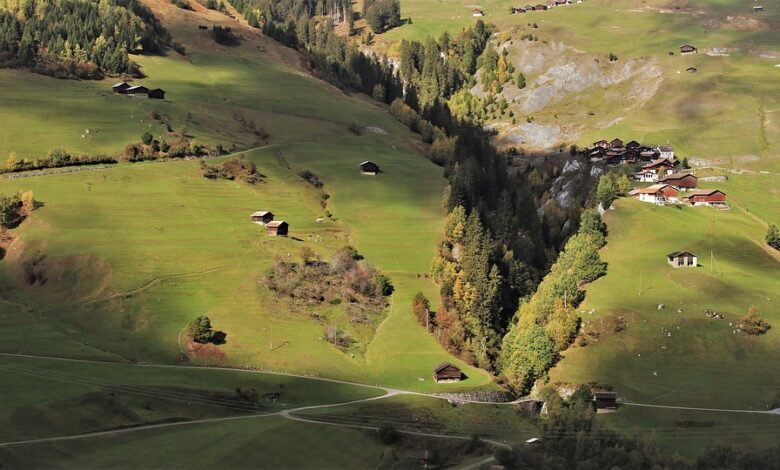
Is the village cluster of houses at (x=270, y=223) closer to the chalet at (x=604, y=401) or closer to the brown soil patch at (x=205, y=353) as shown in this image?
the brown soil patch at (x=205, y=353)

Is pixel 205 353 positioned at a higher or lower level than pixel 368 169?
lower

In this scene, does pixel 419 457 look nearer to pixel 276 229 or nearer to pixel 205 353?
pixel 205 353

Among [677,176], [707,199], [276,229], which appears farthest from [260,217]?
[677,176]

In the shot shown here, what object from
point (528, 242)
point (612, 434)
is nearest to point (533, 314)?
point (528, 242)

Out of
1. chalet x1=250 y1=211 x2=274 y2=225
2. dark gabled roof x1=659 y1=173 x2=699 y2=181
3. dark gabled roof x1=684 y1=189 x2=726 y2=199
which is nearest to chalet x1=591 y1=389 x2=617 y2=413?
chalet x1=250 y1=211 x2=274 y2=225

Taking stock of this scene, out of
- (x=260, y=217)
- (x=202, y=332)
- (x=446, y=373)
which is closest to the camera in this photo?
(x=202, y=332)

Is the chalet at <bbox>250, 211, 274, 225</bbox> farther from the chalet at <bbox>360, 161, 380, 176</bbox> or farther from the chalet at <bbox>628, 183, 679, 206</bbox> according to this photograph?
the chalet at <bbox>628, 183, 679, 206</bbox>

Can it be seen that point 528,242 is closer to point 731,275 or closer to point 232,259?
point 731,275
